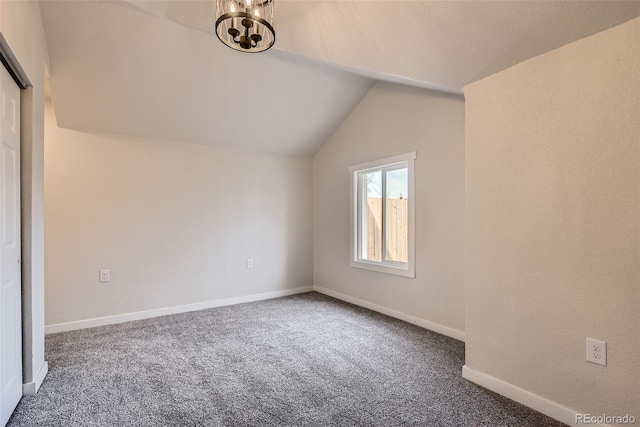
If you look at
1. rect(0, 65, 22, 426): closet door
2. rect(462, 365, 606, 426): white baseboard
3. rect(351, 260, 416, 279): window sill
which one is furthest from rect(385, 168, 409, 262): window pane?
rect(0, 65, 22, 426): closet door

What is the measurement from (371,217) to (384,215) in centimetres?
25

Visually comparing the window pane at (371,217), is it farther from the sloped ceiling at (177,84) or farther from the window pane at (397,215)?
the sloped ceiling at (177,84)

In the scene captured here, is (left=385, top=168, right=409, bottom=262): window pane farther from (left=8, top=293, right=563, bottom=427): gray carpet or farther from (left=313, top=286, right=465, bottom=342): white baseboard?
(left=8, top=293, right=563, bottom=427): gray carpet

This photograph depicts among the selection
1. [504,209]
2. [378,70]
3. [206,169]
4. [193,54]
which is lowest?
[504,209]

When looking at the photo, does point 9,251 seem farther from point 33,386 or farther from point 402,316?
point 402,316

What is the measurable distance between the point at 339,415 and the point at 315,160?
141 inches

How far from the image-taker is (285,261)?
4723 millimetres

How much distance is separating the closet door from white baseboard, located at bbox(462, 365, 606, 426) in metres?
2.71

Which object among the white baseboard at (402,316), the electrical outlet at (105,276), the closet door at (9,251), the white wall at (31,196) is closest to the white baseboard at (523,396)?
the white baseboard at (402,316)

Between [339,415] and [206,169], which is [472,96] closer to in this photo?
[339,415]

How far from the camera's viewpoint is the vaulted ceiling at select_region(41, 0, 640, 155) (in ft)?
6.12

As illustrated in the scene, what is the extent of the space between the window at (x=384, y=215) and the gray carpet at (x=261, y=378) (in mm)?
719

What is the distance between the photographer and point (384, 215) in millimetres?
3996

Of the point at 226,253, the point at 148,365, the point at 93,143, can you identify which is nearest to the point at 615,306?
the point at 148,365
